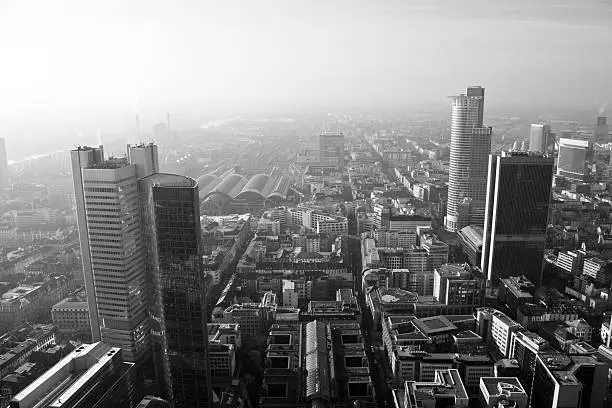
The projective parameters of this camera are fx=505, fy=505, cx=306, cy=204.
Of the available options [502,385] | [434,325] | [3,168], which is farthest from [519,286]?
[3,168]

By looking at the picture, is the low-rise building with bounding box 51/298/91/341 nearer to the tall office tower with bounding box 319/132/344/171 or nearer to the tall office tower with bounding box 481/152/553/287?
the tall office tower with bounding box 481/152/553/287

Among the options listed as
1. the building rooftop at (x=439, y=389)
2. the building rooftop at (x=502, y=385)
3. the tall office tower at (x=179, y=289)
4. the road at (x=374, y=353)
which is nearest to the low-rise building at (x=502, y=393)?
the building rooftop at (x=502, y=385)

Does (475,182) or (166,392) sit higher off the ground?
(475,182)

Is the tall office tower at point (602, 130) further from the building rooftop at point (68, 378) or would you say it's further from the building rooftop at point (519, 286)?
the building rooftop at point (68, 378)

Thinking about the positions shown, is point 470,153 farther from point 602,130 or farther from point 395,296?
point 395,296

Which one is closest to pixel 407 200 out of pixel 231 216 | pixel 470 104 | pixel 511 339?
pixel 470 104

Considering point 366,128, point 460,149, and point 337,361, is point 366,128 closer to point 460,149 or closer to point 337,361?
point 460,149
